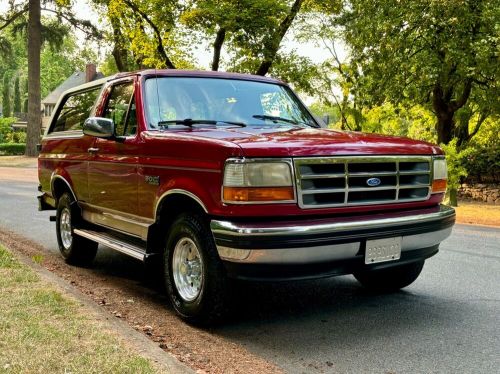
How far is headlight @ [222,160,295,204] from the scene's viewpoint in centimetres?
393

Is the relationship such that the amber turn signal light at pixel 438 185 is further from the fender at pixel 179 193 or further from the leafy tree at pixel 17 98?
the leafy tree at pixel 17 98

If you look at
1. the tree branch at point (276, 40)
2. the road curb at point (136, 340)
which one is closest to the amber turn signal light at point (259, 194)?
the road curb at point (136, 340)

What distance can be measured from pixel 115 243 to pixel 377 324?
2522 millimetres

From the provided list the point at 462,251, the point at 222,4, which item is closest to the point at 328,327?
the point at 462,251

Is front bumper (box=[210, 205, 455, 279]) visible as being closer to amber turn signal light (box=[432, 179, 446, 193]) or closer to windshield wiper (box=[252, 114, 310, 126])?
amber turn signal light (box=[432, 179, 446, 193])

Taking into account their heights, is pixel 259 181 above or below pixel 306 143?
below

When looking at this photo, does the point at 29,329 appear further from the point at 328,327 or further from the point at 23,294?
the point at 328,327

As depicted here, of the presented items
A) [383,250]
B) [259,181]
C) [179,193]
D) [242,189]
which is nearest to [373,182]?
[383,250]

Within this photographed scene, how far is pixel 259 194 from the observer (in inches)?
155

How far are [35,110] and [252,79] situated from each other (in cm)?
3414

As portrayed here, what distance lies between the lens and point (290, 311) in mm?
4934

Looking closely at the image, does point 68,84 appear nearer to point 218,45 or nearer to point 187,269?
point 218,45

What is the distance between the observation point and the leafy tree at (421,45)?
15422 mm

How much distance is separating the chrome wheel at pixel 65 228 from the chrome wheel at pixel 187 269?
2602 mm
